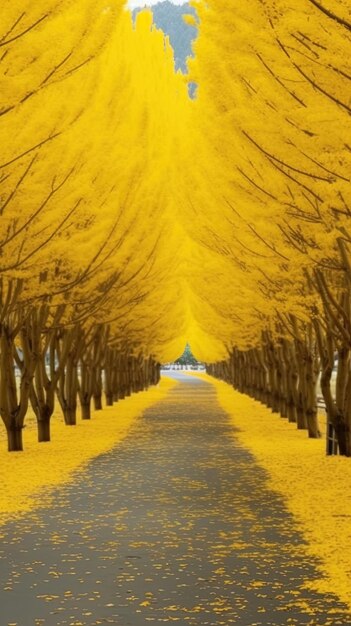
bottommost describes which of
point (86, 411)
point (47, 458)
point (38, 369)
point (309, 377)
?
point (47, 458)

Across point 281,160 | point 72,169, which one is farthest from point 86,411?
point 281,160

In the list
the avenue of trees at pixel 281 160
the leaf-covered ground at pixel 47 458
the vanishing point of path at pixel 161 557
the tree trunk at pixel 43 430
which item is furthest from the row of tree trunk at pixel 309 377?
the tree trunk at pixel 43 430

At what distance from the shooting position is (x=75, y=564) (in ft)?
31.0

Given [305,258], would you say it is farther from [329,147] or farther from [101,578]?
[101,578]

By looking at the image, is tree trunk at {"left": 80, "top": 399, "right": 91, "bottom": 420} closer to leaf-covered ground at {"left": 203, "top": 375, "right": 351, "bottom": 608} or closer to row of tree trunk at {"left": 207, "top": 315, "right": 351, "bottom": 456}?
row of tree trunk at {"left": 207, "top": 315, "right": 351, "bottom": 456}

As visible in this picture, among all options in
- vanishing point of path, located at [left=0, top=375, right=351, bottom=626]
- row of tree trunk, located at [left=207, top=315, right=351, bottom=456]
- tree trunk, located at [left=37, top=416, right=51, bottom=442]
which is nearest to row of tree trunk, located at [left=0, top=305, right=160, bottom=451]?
tree trunk, located at [left=37, top=416, right=51, bottom=442]

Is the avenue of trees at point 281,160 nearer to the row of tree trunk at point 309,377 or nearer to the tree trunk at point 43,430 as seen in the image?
the row of tree trunk at point 309,377

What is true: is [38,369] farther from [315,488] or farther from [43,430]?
[315,488]

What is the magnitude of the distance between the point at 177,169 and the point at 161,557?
1700 cm

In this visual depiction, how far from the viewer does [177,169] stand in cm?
2581

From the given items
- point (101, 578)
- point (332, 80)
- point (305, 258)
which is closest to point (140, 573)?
point (101, 578)

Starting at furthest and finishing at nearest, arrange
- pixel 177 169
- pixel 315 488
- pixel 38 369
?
pixel 38 369
pixel 177 169
pixel 315 488

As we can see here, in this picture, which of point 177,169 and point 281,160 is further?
point 177,169

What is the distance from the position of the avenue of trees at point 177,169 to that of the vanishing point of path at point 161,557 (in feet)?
11.8
